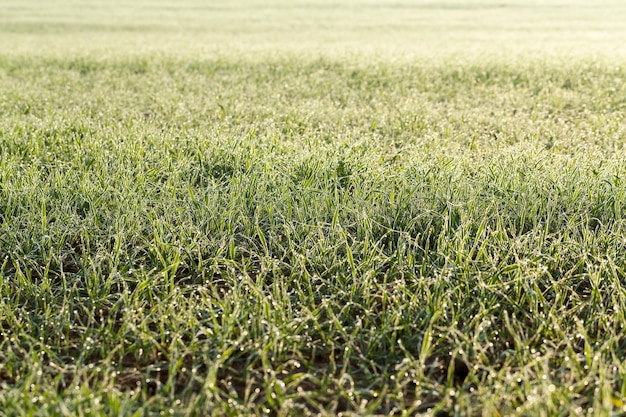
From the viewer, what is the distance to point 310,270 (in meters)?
2.06

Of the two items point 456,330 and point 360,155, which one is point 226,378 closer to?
point 456,330

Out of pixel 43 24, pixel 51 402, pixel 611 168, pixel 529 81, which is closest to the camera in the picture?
pixel 51 402

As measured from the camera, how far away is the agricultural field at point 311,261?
149 centimetres

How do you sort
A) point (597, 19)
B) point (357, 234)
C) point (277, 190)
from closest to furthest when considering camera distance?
point (357, 234) < point (277, 190) < point (597, 19)

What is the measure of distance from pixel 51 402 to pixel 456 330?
96cm

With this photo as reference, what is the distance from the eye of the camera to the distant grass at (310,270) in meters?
1.49

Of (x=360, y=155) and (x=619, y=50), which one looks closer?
(x=360, y=155)

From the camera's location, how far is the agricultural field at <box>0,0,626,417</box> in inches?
58.7

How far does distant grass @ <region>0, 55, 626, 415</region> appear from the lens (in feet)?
4.88

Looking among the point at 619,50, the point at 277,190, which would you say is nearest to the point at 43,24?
the point at 619,50

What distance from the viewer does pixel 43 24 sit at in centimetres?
1480

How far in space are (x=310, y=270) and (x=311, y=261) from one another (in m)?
0.03

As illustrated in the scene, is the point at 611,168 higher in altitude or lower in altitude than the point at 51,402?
higher

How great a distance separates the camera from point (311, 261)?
2.04m
